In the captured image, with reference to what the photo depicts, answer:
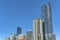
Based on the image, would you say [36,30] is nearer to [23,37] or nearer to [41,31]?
[41,31]

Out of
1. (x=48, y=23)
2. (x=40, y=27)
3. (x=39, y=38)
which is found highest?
(x=48, y=23)

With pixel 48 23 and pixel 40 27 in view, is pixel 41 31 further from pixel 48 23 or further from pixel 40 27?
pixel 48 23

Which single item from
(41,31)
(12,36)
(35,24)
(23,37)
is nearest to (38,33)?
(41,31)

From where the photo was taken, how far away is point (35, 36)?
81438 millimetres

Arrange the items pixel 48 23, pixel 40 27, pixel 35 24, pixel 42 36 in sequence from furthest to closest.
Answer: pixel 48 23 → pixel 35 24 → pixel 40 27 → pixel 42 36

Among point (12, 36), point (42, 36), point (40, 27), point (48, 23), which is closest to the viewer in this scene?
point (42, 36)

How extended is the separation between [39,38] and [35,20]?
17030 mm

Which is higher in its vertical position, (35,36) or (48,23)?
(48,23)

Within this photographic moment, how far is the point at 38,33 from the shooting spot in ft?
271

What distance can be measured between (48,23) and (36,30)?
6386 cm

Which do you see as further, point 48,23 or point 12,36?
point 48,23

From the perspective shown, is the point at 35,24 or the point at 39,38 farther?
the point at 35,24

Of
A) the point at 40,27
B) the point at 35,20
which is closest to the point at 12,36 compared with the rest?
the point at 35,20

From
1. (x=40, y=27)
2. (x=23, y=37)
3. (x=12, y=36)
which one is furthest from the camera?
(x=12, y=36)
